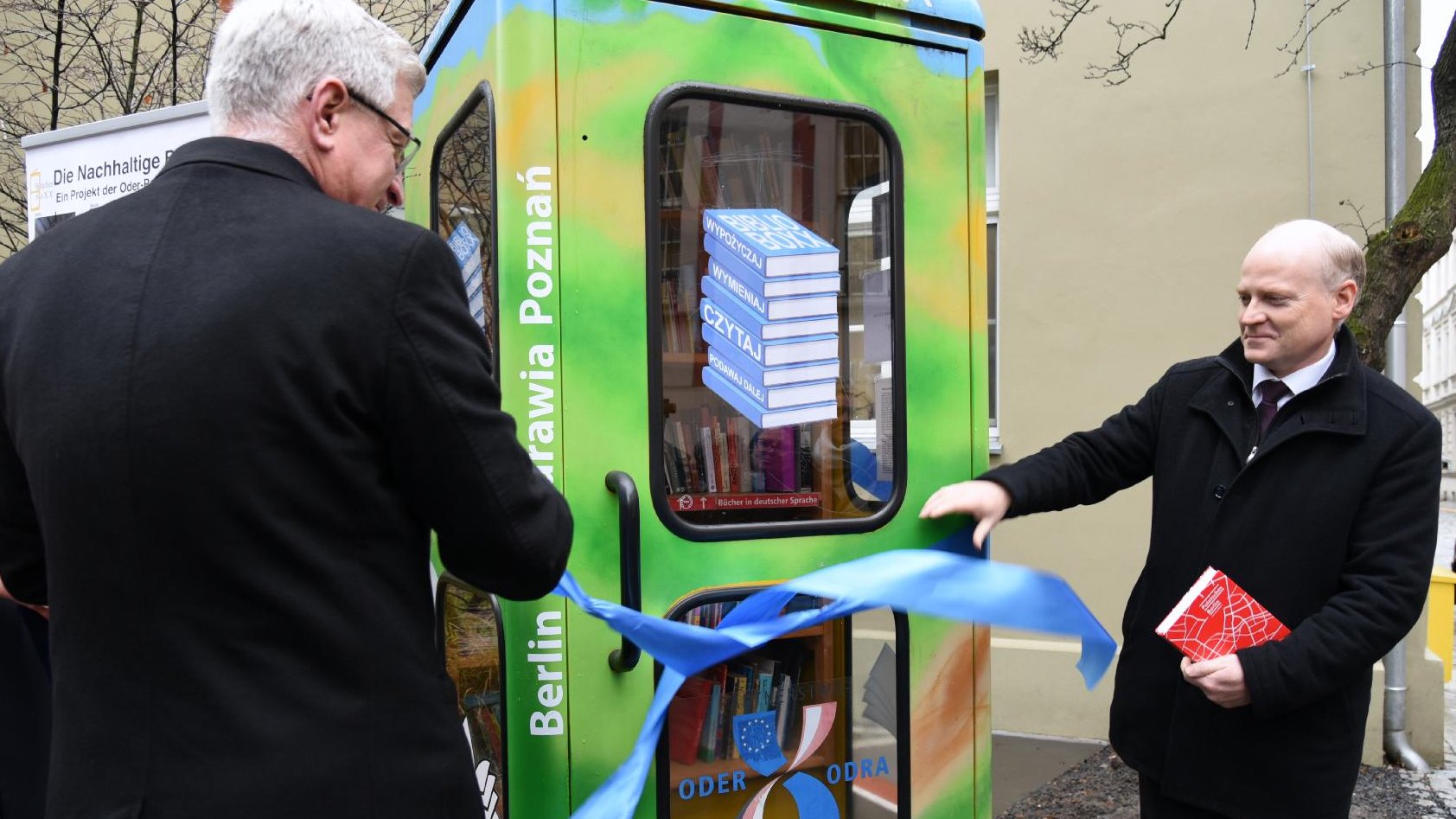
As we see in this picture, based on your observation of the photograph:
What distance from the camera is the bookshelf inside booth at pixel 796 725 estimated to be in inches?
81.0

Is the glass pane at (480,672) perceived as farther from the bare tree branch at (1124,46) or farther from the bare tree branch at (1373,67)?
the bare tree branch at (1373,67)

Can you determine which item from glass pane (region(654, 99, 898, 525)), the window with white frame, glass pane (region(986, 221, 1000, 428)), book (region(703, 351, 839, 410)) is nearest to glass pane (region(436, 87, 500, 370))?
glass pane (region(654, 99, 898, 525))

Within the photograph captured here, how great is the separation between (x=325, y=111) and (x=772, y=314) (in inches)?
36.4

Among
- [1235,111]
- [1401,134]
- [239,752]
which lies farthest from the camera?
[1235,111]

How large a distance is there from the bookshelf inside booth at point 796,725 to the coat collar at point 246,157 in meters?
1.05

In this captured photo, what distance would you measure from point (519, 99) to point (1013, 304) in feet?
13.1

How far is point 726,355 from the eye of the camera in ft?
6.63

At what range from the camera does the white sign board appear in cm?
336

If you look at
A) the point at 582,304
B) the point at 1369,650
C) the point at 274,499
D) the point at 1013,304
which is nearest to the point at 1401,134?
the point at 1013,304

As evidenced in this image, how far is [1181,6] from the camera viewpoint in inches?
197

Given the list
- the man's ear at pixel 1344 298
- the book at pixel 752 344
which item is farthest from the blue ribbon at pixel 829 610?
the man's ear at pixel 1344 298

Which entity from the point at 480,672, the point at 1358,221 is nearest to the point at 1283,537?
the point at 480,672

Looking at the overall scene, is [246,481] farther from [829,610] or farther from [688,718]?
[688,718]

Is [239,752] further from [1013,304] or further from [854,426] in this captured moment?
[1013,304]
